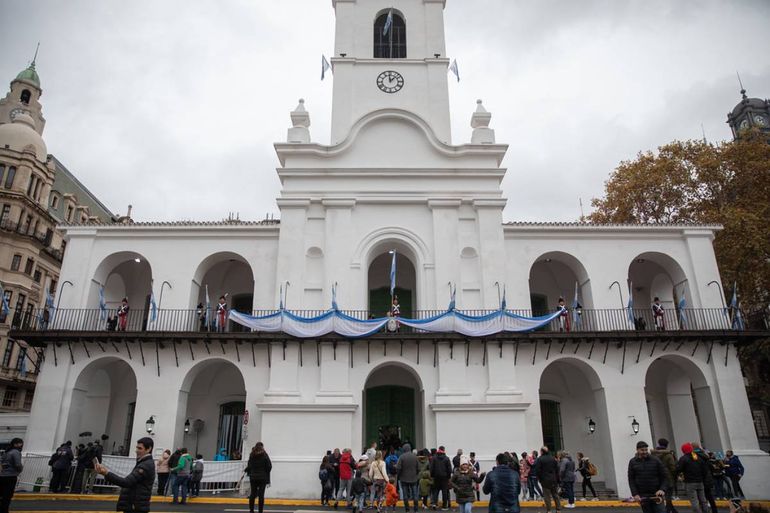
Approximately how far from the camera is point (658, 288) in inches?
934

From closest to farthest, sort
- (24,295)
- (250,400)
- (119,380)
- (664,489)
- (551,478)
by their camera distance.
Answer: (664,489) → (551,478) → (250,400) → (119,380) → (24,295)

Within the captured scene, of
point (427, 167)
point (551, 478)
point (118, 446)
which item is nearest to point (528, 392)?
point (551, 478)

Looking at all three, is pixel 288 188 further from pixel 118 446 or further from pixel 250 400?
pixel 118 446

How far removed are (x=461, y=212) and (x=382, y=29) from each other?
9745 millimetres

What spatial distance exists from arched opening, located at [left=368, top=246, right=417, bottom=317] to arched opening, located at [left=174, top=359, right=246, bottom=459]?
609 centimetres

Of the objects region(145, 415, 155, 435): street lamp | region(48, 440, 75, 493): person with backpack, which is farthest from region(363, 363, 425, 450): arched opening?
region(48, 440, 75, 493): person with backpack

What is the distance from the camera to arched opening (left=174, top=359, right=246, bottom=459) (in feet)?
68.3

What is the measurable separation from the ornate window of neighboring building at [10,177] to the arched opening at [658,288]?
35137 millimetres

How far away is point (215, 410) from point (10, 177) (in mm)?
23558

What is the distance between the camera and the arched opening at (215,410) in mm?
20828

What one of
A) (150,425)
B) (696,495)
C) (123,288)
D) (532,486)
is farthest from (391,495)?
(123,288)

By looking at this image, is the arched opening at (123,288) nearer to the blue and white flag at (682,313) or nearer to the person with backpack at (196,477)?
the person with backpack at (196,477)

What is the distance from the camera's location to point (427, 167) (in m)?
21.3

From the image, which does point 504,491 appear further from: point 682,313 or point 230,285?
point 230,285
